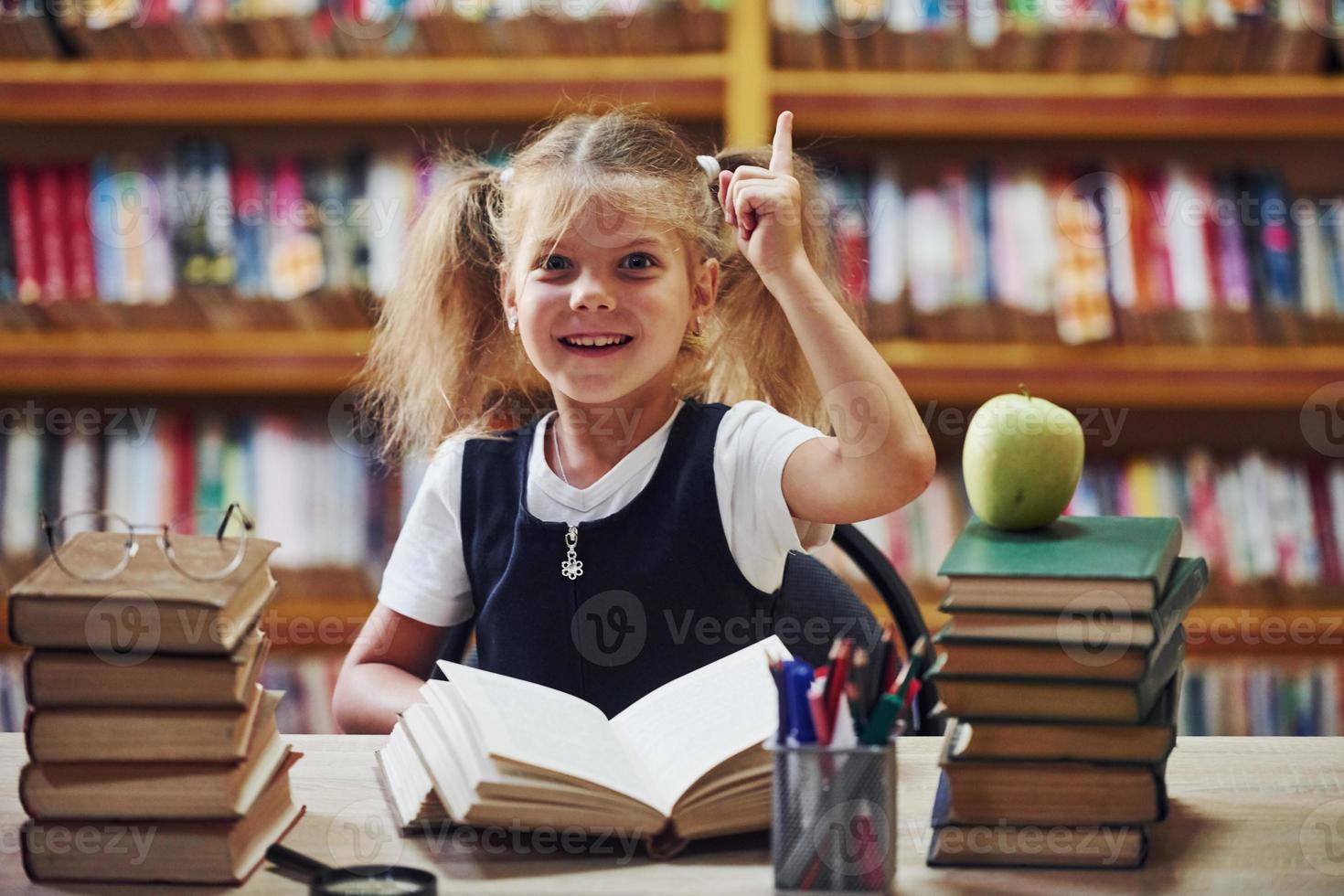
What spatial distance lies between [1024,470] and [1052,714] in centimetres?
18

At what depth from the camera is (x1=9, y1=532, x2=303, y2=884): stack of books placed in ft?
2.80

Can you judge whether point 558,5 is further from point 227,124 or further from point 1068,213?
point 1068,213

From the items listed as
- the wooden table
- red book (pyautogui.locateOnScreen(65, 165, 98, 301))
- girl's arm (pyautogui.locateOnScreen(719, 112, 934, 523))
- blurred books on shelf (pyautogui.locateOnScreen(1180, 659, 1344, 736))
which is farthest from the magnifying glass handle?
blurred books on shelf (pyautogui.locateOnScreen(1180, 659, 1344, 736))

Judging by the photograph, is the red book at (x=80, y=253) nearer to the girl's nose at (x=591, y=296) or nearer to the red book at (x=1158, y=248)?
the girl's nose at (x=591, y=296)

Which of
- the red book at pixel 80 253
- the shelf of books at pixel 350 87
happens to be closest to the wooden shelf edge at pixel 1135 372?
the shelf of books at pixel 350 87

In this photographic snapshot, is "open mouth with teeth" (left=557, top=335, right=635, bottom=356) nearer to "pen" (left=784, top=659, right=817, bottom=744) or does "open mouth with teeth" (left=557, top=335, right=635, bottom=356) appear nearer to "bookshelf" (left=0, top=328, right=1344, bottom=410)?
"pen" (left=784, top=659, right=817, bottom=744)

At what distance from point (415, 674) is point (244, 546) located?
47 centimetres

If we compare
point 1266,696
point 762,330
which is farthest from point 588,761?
point 1266,696

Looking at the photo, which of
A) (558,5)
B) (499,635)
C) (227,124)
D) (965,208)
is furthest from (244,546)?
(227,124)

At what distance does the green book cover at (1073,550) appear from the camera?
0.89 meters

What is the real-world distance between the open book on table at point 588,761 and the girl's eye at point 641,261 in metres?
0.45

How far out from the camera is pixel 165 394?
247 cm

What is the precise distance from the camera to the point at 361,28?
2.19 metres

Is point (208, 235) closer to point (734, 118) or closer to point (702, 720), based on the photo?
point (734, 118)
